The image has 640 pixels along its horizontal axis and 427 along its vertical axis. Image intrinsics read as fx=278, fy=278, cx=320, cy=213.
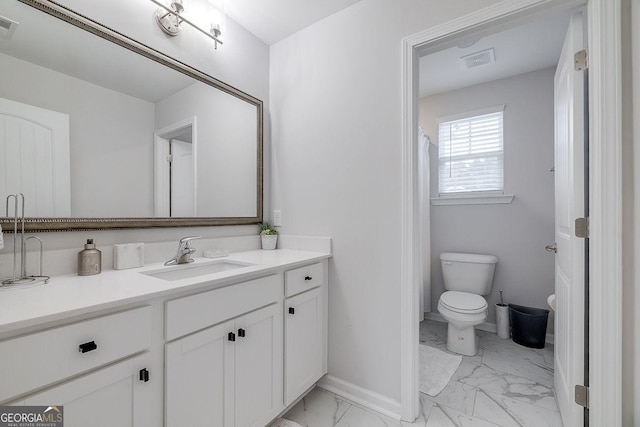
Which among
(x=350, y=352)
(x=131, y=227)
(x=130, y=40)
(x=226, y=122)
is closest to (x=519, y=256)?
(x=350, y=352)

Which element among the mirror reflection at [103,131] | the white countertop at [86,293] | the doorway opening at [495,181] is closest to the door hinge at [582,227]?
the doorway opening at [495,181]

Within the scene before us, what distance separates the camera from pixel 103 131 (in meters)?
1.30

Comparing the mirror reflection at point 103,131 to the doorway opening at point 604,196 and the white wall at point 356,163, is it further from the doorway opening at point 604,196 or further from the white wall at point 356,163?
the doorway opening at point 604,196

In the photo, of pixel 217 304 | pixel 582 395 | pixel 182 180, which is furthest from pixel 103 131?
pixel 582 395

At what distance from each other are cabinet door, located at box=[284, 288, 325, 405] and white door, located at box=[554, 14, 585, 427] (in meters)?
1.25

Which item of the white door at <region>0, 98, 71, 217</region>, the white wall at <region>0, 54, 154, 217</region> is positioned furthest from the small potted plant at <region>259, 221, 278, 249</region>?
the white door at <region>0, 98, 71, 217</region>

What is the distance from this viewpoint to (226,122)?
186cm

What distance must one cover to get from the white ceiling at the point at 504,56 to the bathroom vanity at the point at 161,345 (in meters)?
2.17

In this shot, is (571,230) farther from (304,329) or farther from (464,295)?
(304,329)

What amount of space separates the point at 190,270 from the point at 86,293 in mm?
594

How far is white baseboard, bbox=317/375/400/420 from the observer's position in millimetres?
1562

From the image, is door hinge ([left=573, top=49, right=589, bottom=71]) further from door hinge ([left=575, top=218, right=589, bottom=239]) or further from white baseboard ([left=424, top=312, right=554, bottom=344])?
white baseboard ([left=424, top=312, right=554, bottom=344])

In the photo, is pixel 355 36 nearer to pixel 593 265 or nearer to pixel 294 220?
pixel 294 220

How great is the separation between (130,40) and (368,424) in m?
2.33
